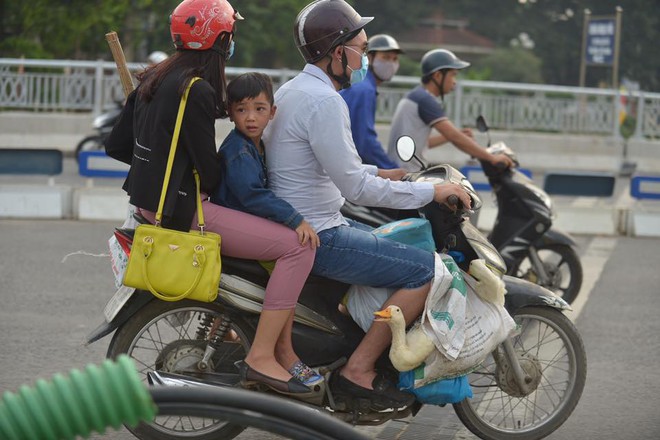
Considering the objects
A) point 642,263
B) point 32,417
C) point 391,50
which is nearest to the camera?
point 32,417

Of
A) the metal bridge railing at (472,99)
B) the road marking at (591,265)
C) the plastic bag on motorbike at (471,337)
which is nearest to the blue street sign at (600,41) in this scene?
the metal bridge railing at (472,99)

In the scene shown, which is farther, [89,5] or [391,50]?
[89,5]

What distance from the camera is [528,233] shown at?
7613 mm

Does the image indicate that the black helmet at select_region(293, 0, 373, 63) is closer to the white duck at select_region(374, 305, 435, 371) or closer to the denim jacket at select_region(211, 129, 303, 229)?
the denim jacket at select_region(211, 129, 303, 229)

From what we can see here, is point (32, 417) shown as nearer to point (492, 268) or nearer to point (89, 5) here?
point (492, 268)

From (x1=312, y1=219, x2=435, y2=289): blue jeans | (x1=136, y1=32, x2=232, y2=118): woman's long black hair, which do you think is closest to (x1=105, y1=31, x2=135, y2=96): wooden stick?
(x1=136, y1=32, x2=232, y2=118): woman's long black hair

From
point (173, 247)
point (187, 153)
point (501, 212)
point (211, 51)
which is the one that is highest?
point (211, 51)

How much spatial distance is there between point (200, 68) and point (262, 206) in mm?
566

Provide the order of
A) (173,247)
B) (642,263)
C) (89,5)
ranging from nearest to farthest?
(173,247) < (642,263) < (89,5)

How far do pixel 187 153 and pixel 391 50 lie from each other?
11.8 feet

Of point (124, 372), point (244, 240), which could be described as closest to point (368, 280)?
point (244, 240)

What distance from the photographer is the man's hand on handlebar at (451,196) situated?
14.7 ft

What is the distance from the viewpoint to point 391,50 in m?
7.75

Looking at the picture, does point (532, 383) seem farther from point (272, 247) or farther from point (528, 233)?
point (528, 233)
